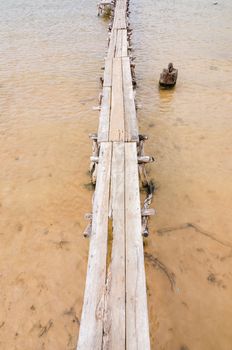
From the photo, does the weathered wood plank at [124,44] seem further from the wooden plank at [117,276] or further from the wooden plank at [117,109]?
the wooden plank at [117,276]

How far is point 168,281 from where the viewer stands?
459 centimetres

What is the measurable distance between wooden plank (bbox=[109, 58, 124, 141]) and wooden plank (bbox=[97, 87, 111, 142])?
0.26ft

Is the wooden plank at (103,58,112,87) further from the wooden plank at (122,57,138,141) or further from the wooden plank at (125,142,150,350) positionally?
the wooden plank at (125,142,150,350)

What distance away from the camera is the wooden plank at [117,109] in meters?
5.61

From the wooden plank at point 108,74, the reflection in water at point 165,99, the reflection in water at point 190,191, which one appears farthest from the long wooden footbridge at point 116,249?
the reflection in water at point 165,99

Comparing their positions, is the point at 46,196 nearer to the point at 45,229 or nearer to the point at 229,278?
the point at 45,229

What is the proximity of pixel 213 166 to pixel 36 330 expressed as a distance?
4.88 metres

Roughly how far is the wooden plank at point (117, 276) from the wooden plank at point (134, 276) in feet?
0.19

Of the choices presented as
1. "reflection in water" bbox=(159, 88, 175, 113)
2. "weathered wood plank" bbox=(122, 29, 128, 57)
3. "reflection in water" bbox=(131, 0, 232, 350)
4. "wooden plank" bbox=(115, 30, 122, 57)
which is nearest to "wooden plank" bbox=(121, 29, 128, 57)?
"weathered wood plank" bbox=(122, 29, 128, 57)

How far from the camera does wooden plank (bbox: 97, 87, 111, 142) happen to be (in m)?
5.55

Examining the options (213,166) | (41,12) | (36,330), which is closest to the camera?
(36,330)

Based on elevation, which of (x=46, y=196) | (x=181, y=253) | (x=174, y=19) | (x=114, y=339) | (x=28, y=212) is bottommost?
(x=114, y=339)

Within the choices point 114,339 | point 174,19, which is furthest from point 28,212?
point 174,19

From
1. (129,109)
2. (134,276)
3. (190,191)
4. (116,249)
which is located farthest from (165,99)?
(134,276)
